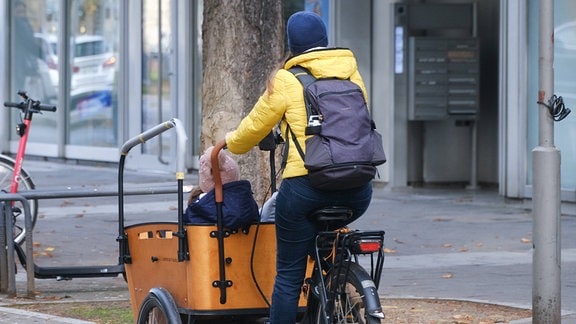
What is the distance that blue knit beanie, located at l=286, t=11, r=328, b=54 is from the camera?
18.0 feet

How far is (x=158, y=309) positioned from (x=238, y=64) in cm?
224

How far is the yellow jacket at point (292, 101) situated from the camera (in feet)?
17.6

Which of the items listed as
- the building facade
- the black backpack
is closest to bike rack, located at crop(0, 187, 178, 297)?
the black backpack

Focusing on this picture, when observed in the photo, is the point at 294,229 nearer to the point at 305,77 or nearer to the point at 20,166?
the point at 305,77

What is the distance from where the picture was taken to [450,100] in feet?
50.3

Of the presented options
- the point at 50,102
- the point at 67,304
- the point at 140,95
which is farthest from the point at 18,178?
the point at 50,102

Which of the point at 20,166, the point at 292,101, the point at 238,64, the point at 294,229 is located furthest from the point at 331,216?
the point at 20,166

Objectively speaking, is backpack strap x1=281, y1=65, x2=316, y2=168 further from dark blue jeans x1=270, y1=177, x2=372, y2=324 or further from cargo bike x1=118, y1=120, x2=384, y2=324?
cargo bike x1=118, y1=120, x2=384, y2=324

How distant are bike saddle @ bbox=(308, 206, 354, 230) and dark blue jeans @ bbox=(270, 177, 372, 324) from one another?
2 cm

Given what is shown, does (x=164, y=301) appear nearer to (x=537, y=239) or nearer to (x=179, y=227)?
(x=179, y=227)

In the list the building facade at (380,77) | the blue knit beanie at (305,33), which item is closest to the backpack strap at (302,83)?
the blue knit beanie at (305,33)

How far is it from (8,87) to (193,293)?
1657 cm

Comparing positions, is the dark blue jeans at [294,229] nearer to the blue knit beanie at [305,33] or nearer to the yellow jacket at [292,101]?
the yellow jacket at [292,101]

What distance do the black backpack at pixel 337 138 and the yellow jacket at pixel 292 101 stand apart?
0.11ft
